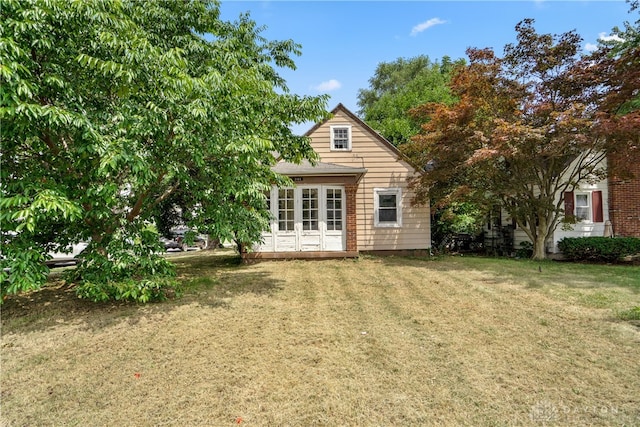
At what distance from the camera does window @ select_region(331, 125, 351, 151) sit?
12062 mm

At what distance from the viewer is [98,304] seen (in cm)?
550

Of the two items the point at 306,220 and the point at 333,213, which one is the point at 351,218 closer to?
the point at 333,213

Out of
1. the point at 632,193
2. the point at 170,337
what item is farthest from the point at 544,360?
the point at 632,193

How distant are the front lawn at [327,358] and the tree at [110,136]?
0.97m

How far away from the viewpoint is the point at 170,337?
13.9 feet

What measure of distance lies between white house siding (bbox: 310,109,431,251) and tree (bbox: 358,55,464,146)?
79.9 inches

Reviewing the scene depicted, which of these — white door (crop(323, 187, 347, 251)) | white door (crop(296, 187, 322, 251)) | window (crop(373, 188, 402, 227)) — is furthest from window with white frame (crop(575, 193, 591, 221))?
white door (crop(296, 187, 322, 251))

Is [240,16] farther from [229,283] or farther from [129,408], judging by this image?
[129,408]

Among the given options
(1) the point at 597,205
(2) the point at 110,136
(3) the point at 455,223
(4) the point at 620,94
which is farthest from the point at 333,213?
(1) the point at 597,205

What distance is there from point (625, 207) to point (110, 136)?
16562 millimetres

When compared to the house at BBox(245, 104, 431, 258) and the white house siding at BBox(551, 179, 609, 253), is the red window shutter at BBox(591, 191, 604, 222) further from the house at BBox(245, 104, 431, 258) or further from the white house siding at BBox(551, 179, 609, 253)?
the house at BBox(245, 104, 431, 258)

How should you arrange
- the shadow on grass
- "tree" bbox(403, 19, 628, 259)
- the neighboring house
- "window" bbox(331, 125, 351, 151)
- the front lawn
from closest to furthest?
1. the front lawn
2. the shadow on grass
3. "tree" bbox(403, 19, 628, 259)
4. "window" bbox(331, 125, 351, 151)
5. the neighboring house

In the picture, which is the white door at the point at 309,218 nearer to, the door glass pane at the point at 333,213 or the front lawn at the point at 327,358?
the door glass pane at the point at 333,213

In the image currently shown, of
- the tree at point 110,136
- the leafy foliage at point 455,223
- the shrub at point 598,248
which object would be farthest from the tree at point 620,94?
the tree at point 110,136
